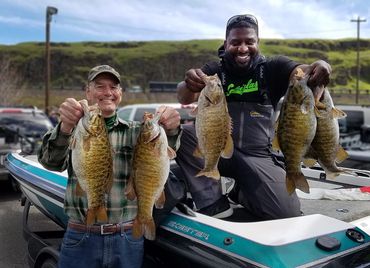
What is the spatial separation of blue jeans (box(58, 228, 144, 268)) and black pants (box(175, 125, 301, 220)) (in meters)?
0.63

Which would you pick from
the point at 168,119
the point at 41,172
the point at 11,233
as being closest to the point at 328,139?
the point at 168,119

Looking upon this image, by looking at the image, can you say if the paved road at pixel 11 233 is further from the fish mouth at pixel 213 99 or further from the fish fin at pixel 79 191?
the fish mouth at pixel 213 99

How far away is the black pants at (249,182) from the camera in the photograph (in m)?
3.23

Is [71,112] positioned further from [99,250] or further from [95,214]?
[99,250]

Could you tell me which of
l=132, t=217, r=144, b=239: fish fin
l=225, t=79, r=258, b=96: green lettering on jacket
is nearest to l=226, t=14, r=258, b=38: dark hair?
l=225, t=79, r=258, b=96: green lettering on jacket

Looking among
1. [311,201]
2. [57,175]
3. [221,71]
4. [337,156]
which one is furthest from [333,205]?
[57,175]

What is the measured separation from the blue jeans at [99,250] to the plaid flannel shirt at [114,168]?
0.36ft

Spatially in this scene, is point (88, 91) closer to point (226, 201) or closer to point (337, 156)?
point (226, 201)

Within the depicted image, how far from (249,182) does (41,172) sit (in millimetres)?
2317

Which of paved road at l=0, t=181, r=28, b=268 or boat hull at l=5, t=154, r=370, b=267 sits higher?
boat hull at l=5, t=154, r=370, b=267

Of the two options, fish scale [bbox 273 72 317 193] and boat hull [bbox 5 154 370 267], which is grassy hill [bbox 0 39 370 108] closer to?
boat hull [bbox 5 154 370 267]

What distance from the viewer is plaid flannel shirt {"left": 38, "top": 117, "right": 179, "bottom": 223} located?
2916mm

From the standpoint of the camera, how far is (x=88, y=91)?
10.0 ft

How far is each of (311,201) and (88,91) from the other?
6.65 feet
